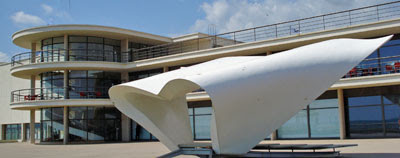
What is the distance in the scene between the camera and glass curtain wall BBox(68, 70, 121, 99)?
2856 cm

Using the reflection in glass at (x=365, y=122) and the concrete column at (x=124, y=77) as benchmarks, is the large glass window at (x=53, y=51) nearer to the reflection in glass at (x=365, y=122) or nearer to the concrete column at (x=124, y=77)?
the concrete column at (x=124, y=77)

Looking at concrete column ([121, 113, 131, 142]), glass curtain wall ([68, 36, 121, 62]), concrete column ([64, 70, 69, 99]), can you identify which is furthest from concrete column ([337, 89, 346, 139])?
concrete column ([64, 70, 69, 99])

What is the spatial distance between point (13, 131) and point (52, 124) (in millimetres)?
16120

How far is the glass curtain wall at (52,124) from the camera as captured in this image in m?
28.6

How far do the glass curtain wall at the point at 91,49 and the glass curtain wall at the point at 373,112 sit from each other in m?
16.2

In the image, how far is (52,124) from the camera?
2892 cm

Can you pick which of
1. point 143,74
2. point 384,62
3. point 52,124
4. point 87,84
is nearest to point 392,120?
point 384,62

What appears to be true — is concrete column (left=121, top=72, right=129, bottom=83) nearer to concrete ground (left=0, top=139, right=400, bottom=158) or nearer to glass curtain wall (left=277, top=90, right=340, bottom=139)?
concrete ground (left=0, top=139, right=400, bottom=158)

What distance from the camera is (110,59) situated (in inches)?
1169

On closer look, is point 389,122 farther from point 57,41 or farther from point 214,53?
point 57,41

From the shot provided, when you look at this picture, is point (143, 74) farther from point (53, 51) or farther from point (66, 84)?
point (53, 51)

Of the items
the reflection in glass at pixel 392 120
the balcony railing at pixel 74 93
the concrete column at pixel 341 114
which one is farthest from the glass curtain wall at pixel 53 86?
the reflection in glass at pixel 392 120

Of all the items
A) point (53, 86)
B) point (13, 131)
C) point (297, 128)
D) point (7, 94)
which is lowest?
point (13, 131)

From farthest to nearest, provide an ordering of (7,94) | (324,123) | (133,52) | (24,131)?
(7,94), (24,131), (133,52), (324,123)
